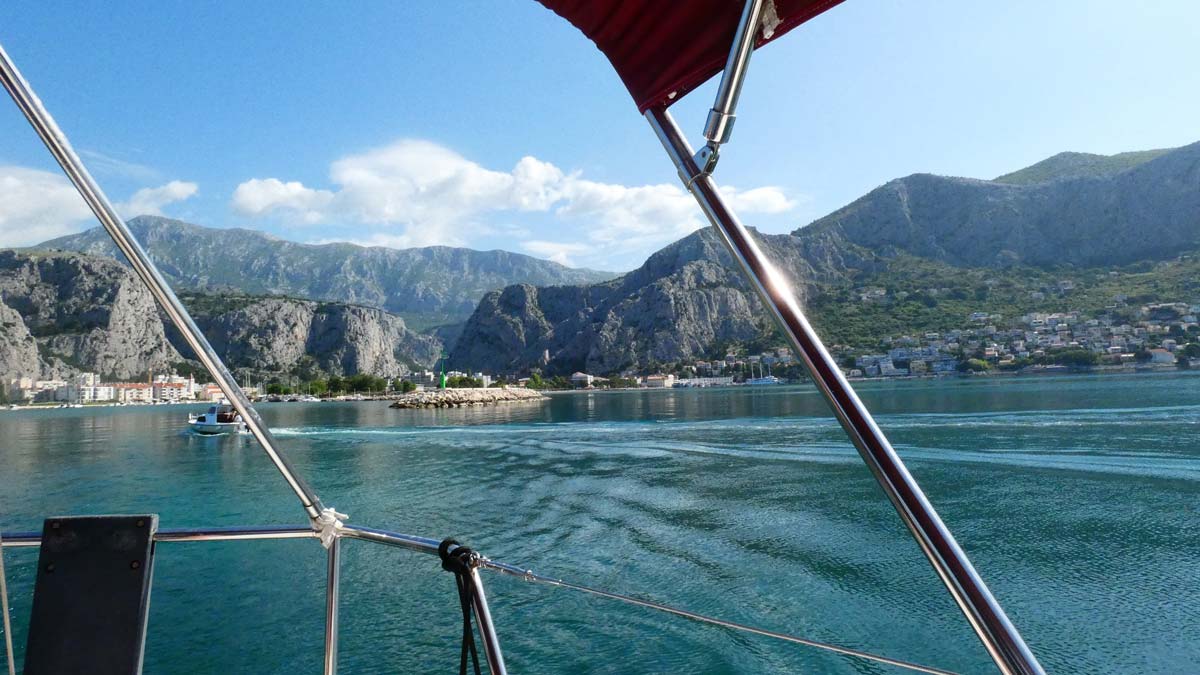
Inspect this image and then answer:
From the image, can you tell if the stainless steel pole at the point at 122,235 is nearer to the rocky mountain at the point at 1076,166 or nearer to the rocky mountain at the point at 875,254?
the rocky mountain at the point at 875,254

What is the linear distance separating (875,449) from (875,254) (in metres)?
113

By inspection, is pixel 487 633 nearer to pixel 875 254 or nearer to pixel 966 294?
pixel 966 294

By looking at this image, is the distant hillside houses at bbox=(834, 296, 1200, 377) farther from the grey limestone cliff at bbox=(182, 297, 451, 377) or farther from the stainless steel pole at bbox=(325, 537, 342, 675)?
the grey limestone cliff at bbox=(182, 297, 451, 377)

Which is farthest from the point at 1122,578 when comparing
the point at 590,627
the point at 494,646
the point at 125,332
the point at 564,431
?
the point at 125,332

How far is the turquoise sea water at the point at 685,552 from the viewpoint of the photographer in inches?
229

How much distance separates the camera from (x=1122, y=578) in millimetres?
7469

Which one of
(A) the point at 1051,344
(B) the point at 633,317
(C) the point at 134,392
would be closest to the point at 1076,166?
(A) the point at 1051,344

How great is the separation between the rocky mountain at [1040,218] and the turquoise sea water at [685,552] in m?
86.5

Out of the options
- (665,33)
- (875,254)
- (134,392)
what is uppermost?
(875,254)

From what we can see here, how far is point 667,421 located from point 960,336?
5733cm

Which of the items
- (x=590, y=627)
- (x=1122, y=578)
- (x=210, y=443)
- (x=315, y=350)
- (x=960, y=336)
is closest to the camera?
(x=590, y=627)

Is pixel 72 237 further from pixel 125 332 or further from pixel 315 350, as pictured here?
pixel 125 332

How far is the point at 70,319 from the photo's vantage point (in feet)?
246

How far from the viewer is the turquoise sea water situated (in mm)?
5828
